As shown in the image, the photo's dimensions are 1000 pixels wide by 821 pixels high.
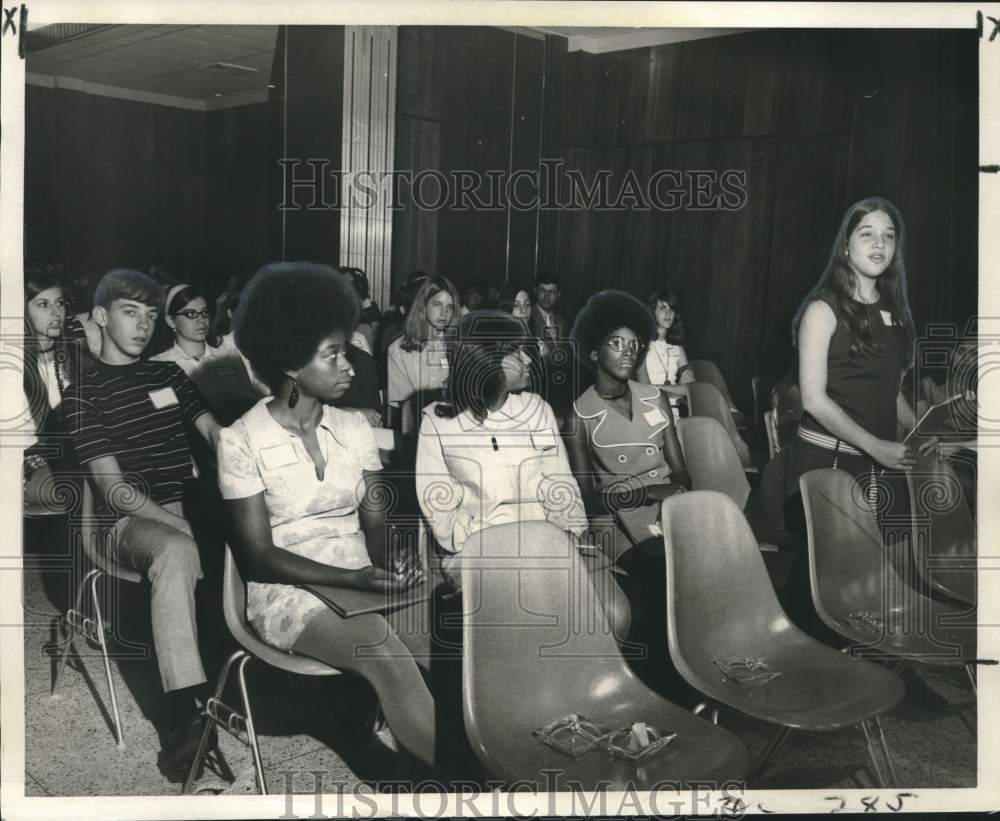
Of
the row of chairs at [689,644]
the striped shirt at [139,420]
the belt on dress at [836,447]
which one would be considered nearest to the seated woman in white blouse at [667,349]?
the belt on dress at [836,447]

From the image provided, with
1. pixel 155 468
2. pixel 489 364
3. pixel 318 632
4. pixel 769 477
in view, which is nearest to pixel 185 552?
pixel 155 468

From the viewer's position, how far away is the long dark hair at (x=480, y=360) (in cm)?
286

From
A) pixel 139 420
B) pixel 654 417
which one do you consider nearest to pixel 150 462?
pixel 139 420

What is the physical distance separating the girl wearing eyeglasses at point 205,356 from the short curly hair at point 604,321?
119 cm

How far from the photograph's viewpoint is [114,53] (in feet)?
9.26

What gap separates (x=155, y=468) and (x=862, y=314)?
7.70 ft

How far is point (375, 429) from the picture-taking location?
2973mm

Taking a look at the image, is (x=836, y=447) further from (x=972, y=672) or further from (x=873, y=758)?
(x=873, y=758)

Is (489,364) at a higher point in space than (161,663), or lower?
higher

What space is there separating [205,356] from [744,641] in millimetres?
1889

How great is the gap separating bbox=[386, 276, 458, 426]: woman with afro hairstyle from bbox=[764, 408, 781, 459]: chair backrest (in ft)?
4.14

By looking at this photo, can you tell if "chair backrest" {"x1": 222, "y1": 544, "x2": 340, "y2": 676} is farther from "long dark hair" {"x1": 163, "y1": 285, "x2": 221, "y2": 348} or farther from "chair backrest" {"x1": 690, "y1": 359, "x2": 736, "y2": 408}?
"chair backrest" {"x1": 690, "y1": 359, "x2": 736, "y2": 408}

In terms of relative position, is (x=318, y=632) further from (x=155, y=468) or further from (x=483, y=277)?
(x=483, y=277)

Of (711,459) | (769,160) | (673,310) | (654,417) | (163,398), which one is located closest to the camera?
(163,398)
